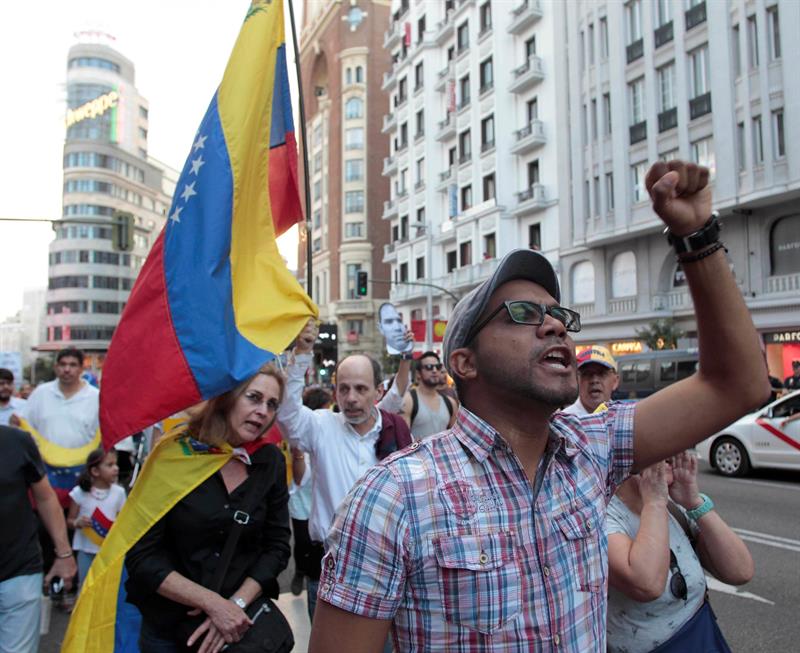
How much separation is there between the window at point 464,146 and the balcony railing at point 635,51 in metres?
11.9

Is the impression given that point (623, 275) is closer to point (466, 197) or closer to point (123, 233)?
point (466, 197)

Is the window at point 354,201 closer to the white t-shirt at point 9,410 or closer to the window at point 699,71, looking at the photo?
the window at point 699,71

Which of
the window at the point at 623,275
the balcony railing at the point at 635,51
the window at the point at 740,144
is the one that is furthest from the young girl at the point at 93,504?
the balcony railing at the point at 635,51

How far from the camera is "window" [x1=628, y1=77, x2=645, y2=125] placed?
2767cm

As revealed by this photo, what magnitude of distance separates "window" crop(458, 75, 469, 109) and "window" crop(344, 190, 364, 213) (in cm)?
2086

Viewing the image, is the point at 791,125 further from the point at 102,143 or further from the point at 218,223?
the point at 102,143

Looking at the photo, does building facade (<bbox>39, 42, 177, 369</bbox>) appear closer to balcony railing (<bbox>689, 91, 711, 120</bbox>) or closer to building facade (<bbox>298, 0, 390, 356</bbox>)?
building facade (<bbox>298, 0, 390, 356</bbox>)

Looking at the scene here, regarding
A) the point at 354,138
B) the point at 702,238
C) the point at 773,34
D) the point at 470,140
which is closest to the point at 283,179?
the point at 702,238

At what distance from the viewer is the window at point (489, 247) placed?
119ft

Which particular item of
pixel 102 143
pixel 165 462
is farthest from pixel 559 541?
pixel 102 143

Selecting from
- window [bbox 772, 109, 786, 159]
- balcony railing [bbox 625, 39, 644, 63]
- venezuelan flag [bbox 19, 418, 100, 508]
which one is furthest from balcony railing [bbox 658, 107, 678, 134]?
venezuelan flag [bbox 19, 418, 100, 508]

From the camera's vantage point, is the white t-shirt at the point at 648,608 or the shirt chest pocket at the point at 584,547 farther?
the white t-shirt at the point at 648,608

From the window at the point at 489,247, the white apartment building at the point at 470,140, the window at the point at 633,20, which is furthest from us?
the window at the point at 489,247

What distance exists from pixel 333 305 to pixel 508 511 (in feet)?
192
